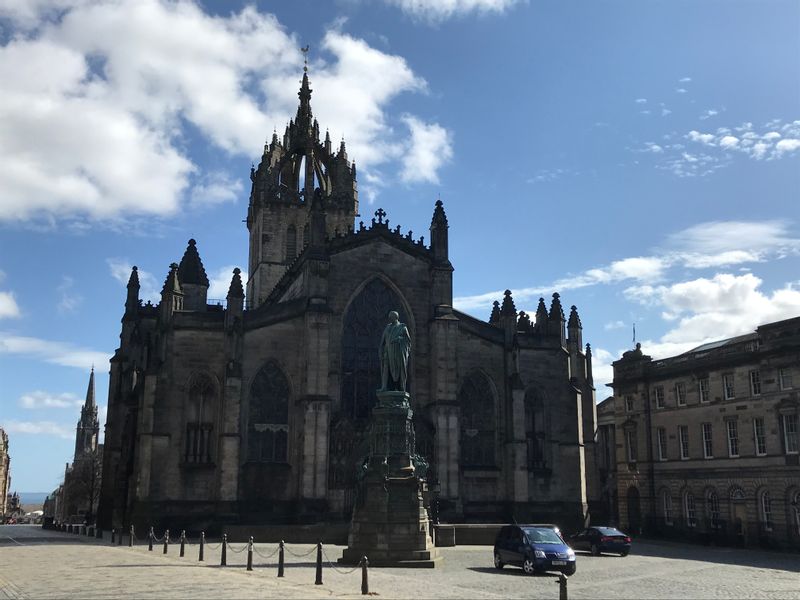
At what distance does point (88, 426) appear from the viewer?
6280 inches

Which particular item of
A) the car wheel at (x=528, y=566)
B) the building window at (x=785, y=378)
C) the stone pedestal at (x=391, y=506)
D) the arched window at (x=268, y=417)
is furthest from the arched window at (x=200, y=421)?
the building window at (x=785, y=378)

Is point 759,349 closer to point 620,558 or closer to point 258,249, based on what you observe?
point 620,558

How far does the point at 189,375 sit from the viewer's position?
4025 cm

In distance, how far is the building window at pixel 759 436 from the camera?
42.1 metres

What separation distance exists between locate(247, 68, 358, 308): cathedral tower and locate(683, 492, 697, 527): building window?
1251 inches

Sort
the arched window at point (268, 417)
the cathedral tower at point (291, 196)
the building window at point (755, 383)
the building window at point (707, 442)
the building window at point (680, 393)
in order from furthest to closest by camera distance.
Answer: the cathedral tower at point (291, 196)
the building window at point (680, 393)
the building window at point (707, 442)
the building window at point (755, 383)
the arched window at point (268, 417)

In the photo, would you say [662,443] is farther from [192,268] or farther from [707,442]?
[192,268]

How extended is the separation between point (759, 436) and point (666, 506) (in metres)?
8.92

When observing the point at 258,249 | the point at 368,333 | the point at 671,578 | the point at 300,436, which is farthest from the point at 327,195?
the point at 671,578

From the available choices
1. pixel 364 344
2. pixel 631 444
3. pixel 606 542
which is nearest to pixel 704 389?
pixel 631 444

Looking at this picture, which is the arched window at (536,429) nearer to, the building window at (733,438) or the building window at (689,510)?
the building window at (689,510)

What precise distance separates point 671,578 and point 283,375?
23.3 metres

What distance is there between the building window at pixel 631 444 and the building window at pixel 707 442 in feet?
20.1

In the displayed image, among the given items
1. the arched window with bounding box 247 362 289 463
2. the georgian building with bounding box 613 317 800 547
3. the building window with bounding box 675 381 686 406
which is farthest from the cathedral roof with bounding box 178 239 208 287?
the building window with bounding box 675 381 686 406
